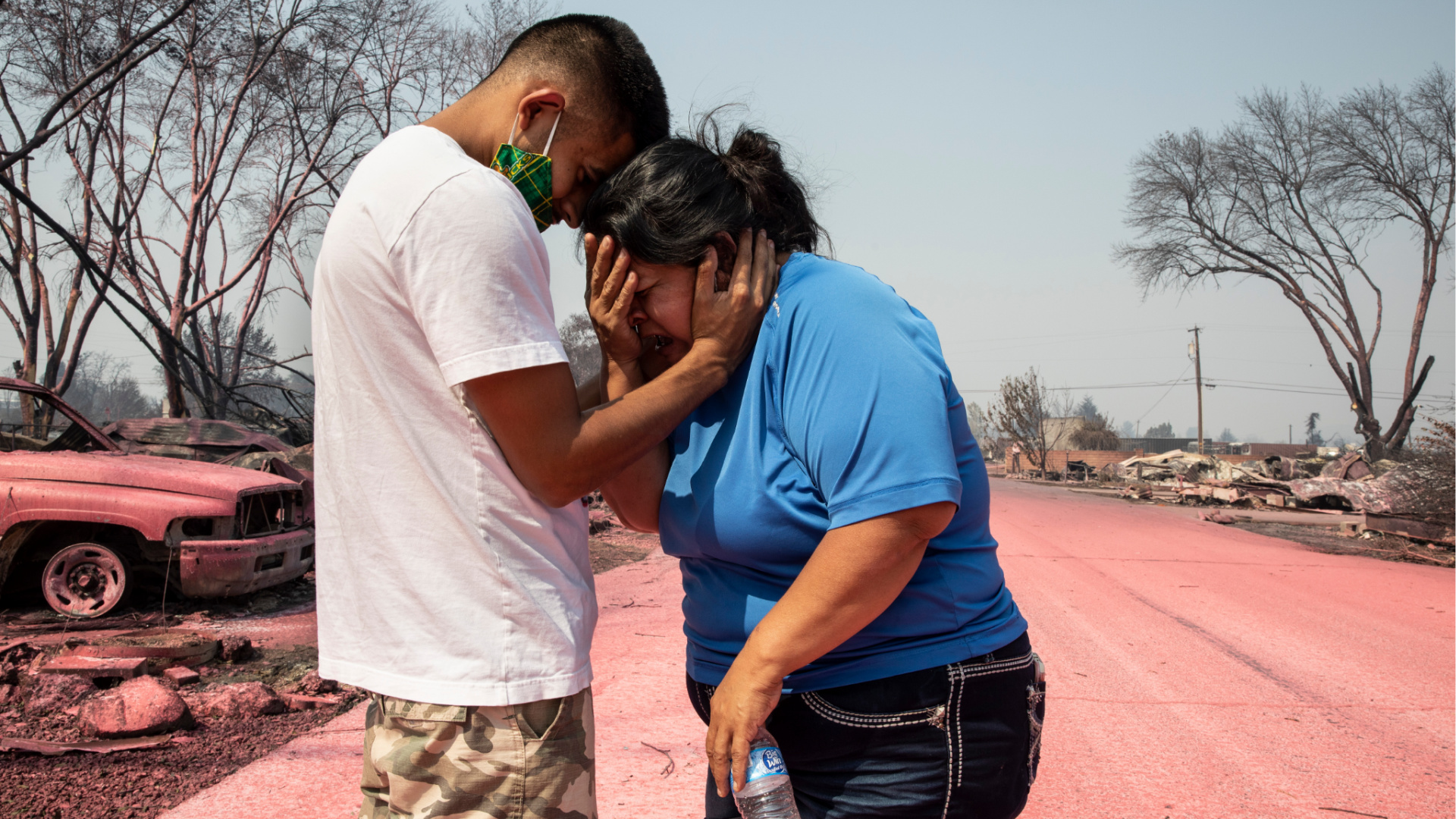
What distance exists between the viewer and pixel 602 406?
1540 mm

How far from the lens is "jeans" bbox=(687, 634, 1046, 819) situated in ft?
5.10

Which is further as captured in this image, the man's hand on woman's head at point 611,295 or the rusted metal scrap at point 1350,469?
the rusted metal scrap at point 1350,469

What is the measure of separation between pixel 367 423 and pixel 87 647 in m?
4.84

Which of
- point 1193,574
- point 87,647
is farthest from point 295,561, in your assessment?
point 1193,574

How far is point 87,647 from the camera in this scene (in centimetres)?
507

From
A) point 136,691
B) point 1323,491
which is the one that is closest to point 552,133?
point 136,691

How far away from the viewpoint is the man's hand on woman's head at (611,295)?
178 cm

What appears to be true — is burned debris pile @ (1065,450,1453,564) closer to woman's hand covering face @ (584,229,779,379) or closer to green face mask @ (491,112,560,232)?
woman's hand covering face @ (584,229,779,379)

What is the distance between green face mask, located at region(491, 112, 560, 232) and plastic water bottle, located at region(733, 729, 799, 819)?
1.03m

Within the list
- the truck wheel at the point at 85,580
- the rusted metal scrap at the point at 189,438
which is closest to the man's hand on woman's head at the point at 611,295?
the truck wheel at the point at 85,580

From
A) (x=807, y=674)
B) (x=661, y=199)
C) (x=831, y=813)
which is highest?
(x=661, y=199)

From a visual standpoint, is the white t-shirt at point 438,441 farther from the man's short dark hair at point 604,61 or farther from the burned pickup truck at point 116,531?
the burned pickup truck at point 116,531

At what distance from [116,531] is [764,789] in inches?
288

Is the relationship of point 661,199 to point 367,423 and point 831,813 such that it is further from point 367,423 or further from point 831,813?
point 831,813
